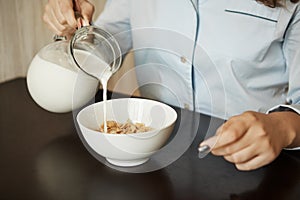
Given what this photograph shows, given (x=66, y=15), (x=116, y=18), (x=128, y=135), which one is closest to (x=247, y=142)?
(x=128, y=135)

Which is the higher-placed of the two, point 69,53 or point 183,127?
point 69,53

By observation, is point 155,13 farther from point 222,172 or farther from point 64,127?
point 222,172

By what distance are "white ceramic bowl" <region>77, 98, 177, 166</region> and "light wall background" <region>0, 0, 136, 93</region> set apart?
111 centimetres

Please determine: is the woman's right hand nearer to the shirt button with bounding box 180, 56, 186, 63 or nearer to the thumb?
the thumb

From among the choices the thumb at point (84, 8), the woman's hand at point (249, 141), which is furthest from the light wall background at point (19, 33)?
the woman's hand at point (249, 141)

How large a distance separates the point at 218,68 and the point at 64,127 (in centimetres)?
37

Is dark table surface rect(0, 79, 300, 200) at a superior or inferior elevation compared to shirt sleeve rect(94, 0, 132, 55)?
inferior

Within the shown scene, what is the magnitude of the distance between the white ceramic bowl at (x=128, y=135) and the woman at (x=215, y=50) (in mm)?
60

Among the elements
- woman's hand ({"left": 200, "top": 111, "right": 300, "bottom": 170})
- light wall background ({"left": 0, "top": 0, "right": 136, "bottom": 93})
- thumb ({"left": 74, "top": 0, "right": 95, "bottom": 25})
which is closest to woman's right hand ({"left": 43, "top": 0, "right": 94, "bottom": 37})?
thumb ({"left": 74, "top": 0, "right": 95, "bottom": 25})

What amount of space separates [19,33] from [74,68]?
3.71ft

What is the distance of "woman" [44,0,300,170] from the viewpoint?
933 millimetres

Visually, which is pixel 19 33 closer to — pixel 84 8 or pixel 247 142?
pixel 84 8

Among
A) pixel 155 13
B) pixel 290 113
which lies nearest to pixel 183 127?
pixel 290 113

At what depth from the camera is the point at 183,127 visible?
895mm
